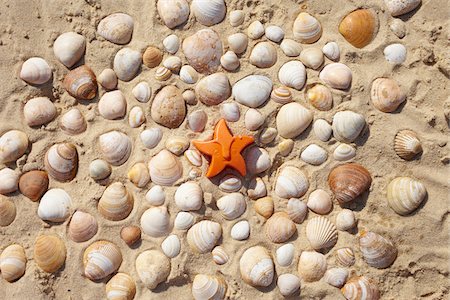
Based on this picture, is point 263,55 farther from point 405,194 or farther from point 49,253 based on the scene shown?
point 49,253

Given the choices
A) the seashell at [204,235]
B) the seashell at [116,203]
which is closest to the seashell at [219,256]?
the seashell at [204,235]

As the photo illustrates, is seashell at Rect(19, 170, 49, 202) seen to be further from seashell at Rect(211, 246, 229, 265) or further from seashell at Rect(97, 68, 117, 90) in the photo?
seashell at Rect(211, 246, 229, 265)

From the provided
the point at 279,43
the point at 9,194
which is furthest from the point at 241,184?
the point at 9,194

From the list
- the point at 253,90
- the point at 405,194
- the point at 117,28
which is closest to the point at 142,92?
the point at 117,28

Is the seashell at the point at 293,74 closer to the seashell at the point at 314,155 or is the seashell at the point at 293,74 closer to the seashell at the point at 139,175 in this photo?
the seashell at the point at 314,155

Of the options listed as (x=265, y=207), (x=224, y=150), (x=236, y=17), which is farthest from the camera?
(x=236, y=17)

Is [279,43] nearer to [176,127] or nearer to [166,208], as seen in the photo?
[176,127]
